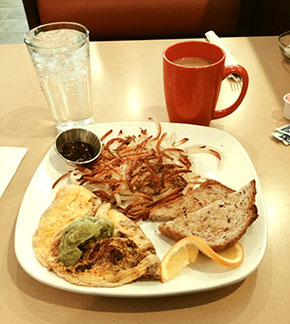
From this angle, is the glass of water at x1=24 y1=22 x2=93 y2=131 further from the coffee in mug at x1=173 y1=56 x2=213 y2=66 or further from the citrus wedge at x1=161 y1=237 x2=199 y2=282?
the citrus wedge at x1=161 y1=237 x2=199 y2=282

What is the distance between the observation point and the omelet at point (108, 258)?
103 centimetres

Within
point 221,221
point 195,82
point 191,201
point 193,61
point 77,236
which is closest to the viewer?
point 77,236

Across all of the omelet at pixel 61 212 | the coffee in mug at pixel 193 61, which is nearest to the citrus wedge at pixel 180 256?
the omelet at pixel 61 212

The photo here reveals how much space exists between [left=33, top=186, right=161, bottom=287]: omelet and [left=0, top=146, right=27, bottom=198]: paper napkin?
0.44 metres

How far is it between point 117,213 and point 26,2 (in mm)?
2770

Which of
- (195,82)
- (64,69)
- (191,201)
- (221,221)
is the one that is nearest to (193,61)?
(195,82)

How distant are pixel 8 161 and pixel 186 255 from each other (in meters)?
0.93

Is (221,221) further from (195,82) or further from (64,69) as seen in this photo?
(64,69)

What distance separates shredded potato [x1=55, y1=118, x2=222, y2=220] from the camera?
1332mm

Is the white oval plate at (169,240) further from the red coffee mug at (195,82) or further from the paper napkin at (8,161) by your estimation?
the paper napkin at (8,161)

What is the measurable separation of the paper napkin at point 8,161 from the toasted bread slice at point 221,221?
0.71 metres

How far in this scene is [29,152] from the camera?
5.45 feet

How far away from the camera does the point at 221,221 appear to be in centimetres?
118

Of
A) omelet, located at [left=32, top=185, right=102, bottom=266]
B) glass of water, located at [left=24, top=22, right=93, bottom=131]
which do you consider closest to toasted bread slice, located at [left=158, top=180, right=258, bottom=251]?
omelet, located at [left=32, top=185, right=102, bottom=266]
